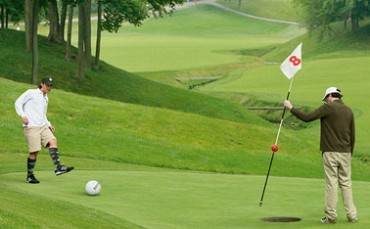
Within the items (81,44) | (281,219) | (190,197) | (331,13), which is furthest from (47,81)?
(331,13)

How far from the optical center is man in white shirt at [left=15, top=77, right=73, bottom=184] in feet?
68.7

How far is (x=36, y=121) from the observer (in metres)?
21.3

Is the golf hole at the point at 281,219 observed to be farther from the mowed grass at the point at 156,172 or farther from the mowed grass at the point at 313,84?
the mowed grass at the point at 313,84

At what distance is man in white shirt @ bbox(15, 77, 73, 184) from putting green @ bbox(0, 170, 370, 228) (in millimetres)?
521

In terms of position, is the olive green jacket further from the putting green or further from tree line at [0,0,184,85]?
tree line at [0,0,184,85]

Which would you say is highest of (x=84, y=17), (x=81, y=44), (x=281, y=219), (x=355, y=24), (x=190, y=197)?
(x=84, y=17)

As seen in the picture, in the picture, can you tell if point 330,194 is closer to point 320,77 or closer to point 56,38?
point 56,38

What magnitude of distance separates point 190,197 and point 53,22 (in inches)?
1938

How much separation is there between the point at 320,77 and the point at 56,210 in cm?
7323

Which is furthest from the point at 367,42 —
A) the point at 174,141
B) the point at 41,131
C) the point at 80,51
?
the point at 41,131

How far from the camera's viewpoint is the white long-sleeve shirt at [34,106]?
824 inches

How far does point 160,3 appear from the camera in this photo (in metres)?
68.0

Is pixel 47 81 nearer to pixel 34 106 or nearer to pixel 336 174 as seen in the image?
pixel 34 106

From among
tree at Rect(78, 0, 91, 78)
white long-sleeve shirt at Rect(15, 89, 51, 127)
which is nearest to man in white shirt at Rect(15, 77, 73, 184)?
white long-sleeve shirt at Rect(15, 89, 51, 127)
